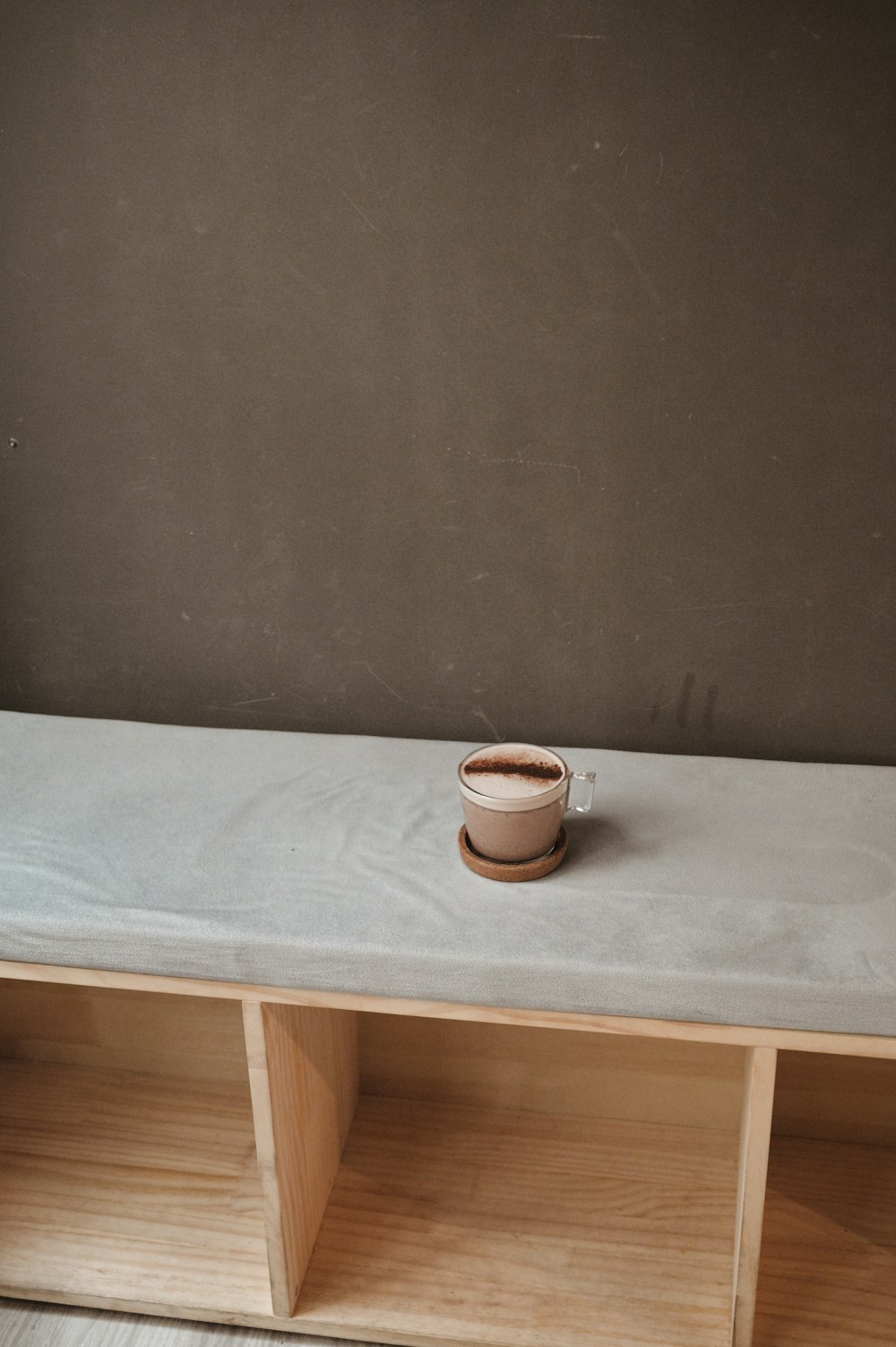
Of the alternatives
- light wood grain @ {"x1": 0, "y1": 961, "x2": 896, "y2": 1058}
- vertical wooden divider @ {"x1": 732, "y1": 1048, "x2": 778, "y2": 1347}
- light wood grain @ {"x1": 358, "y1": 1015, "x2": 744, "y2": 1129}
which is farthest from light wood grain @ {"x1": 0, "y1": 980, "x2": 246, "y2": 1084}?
vertical wooden divider @ {"x1": 732, "y1": 1048, "x2": 778, "y2": 1347}

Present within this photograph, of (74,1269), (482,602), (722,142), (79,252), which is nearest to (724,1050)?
(482,602)

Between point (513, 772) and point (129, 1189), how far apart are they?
2.96 feet

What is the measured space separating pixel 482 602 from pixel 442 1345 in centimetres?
96

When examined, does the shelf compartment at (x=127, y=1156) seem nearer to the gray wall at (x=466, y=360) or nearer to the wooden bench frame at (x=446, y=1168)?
the wooden bench frame at (x=446, y=1168)

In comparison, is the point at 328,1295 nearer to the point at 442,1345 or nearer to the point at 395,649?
the point at 442,1345

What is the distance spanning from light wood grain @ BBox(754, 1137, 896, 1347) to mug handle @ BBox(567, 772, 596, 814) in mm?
670

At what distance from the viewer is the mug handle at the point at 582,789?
4.25ft

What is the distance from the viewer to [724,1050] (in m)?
1.56

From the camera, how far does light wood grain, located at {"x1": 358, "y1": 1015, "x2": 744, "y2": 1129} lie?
1595mm

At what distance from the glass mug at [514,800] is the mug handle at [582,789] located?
0.13ft

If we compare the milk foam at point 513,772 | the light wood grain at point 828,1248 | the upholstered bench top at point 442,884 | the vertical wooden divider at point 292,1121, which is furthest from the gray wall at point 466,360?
the light wood grain at point 828,1248

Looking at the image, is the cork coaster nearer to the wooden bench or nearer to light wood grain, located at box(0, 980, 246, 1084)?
the wooden bench

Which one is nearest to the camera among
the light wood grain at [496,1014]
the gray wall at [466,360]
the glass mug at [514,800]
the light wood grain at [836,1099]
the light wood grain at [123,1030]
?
the light wood grain at [496,1014]

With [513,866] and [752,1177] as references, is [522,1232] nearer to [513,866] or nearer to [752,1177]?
[752,1177]
